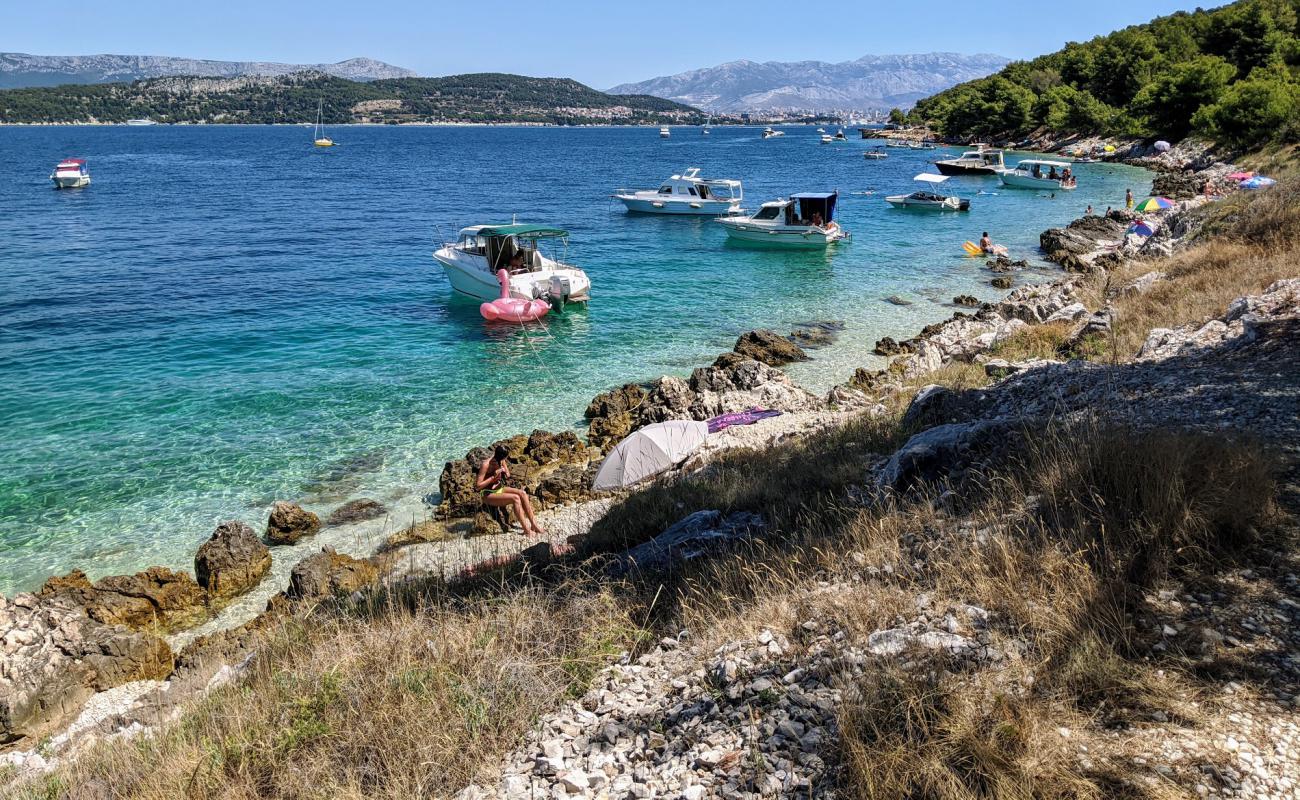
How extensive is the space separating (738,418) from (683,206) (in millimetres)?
34874

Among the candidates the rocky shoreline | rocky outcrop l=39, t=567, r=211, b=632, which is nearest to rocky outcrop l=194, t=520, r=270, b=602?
the rocky shoreline

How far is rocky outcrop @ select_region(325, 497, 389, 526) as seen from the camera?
12.1 meters

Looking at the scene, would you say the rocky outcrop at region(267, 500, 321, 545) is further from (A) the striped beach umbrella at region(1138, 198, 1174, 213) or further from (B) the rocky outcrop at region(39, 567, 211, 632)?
(A) the striped beach umbrella at region(1138, 198, 1174, 213)

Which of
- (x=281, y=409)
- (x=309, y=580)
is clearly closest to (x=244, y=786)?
(x=309, y=580)

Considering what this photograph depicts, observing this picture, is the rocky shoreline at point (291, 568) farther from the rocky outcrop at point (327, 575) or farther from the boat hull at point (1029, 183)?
the boat hull at point (1029, 183)

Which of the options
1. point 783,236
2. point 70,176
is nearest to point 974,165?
point 783,236

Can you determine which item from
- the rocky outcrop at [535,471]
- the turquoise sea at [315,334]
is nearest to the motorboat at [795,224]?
the turquoise sea at [315,334]

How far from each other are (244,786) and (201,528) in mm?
9371

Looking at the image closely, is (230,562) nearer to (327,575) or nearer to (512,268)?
(327,575)

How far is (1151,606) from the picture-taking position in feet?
13.4

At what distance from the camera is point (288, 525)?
455 inches

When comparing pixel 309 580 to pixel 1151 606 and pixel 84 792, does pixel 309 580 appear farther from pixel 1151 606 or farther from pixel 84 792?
pixel 1151 606

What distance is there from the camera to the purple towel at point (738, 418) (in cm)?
1370

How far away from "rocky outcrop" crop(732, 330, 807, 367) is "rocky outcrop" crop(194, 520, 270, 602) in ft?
39.0
